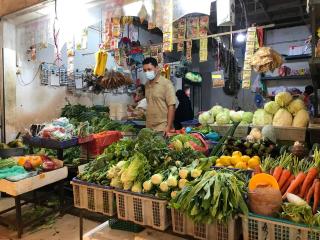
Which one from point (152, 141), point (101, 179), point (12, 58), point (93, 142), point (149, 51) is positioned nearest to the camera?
point (101, 179)

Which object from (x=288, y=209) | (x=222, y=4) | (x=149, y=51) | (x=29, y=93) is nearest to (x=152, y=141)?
(x=288, y=209)

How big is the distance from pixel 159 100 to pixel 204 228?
113 inches

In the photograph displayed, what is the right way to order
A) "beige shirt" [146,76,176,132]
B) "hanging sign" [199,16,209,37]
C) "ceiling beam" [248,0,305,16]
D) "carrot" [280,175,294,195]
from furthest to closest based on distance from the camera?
"ceiling beam" [248,0,305,16]
"beige shirt" [146,76,176,132]
"hanging sign" [199,16,209,37]
"carrot" [280,175,294,195]

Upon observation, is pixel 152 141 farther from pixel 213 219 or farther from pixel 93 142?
pixel 93 142

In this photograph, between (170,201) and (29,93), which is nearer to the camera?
(170,201)

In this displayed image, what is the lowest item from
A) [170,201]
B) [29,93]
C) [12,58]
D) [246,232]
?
[246,232]

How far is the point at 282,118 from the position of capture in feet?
13.1

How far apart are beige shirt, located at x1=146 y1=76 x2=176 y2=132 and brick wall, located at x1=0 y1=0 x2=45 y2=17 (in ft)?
7.03

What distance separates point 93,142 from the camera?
Answer: 4551mm

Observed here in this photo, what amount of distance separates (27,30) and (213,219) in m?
4.90

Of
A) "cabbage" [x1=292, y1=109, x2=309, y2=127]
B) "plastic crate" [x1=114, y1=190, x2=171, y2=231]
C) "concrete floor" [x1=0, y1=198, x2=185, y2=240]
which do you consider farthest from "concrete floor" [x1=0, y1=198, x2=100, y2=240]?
"cabbage" [x1=292, y1=109, x2=309, y2=127]

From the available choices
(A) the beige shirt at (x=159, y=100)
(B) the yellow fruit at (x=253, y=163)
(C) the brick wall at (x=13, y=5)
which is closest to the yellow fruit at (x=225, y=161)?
(B) the yellow fruit at (x=253, y=163)

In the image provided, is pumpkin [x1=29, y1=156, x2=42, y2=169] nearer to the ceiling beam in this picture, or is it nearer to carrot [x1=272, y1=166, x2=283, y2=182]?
carrot [x1=272, y1=166, x2=283, y2=182]

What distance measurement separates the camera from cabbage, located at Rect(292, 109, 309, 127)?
3.87 meters
